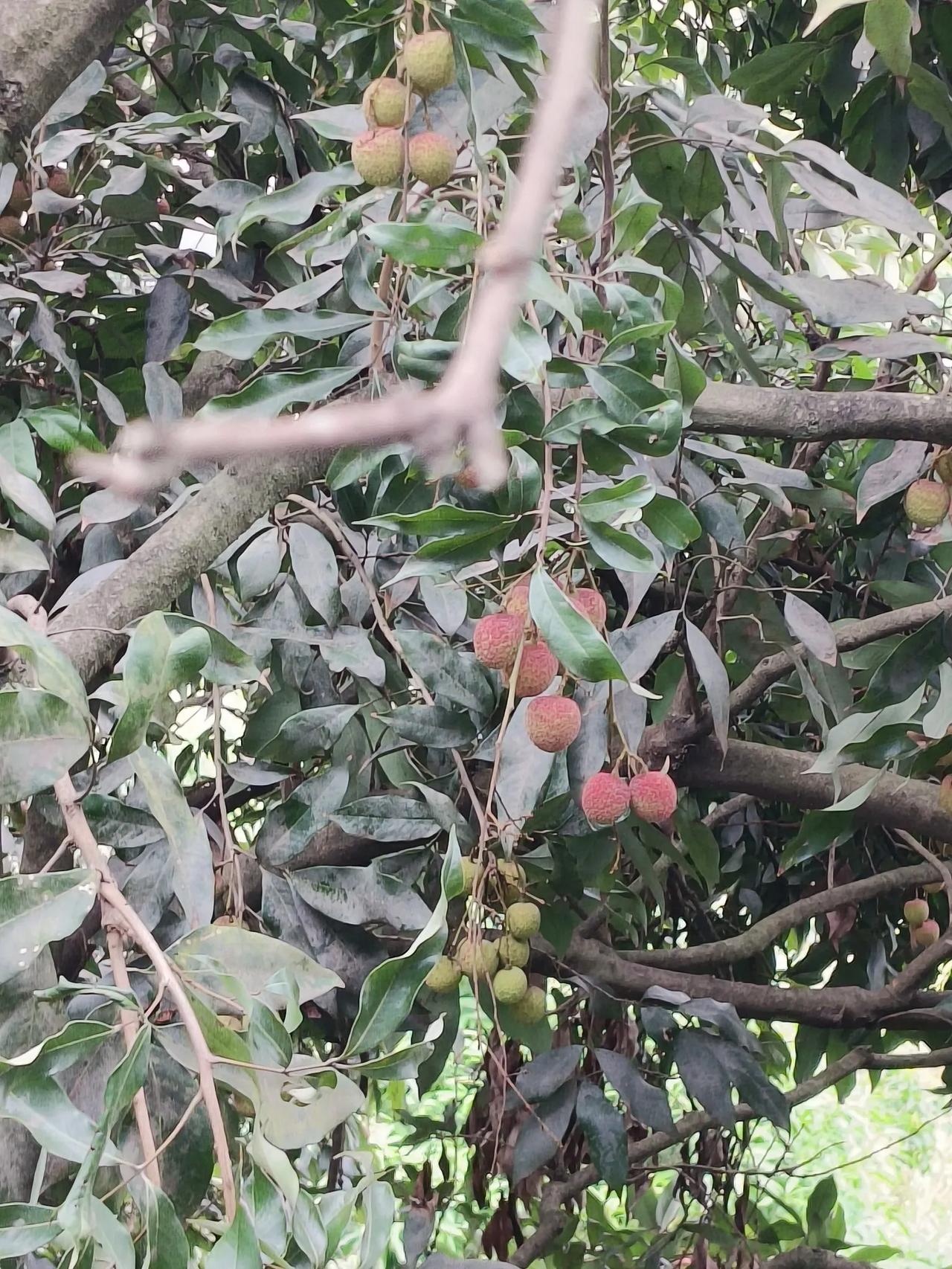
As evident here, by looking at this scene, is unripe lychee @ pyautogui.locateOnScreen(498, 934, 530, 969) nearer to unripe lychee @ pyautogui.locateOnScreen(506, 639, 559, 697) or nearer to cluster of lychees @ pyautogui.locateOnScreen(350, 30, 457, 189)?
unripe lychee @ pyautogui.locateOnScreen(506, 639, 559, 697)

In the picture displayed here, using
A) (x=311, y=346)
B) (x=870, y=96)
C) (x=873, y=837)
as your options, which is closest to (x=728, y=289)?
(x=311, y=346)

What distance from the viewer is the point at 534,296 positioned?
0.49 meters

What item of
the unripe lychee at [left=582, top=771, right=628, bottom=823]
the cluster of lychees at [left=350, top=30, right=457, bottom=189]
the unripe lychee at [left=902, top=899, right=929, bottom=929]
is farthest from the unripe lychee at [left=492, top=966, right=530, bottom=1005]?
the unripe lychee at [left=902, top=899, right=929, bottom=929]

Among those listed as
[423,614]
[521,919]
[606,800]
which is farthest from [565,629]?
[423,614]

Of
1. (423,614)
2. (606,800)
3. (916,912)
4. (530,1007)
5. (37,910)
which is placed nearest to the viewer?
(37,910)

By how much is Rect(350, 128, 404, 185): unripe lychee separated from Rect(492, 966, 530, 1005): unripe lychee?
17.8 inches

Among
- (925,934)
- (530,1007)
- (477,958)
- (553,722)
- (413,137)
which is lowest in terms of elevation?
(925,934)

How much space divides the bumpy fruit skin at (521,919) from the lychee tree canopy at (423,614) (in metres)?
0.03

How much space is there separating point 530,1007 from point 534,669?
31 cm

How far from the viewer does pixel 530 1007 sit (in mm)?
805

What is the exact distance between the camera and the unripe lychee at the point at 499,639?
57 cm

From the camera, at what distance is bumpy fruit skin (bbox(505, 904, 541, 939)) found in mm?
748

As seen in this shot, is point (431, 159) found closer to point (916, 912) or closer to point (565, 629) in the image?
point (565, 629)

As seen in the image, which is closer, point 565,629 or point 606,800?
point 565,629
